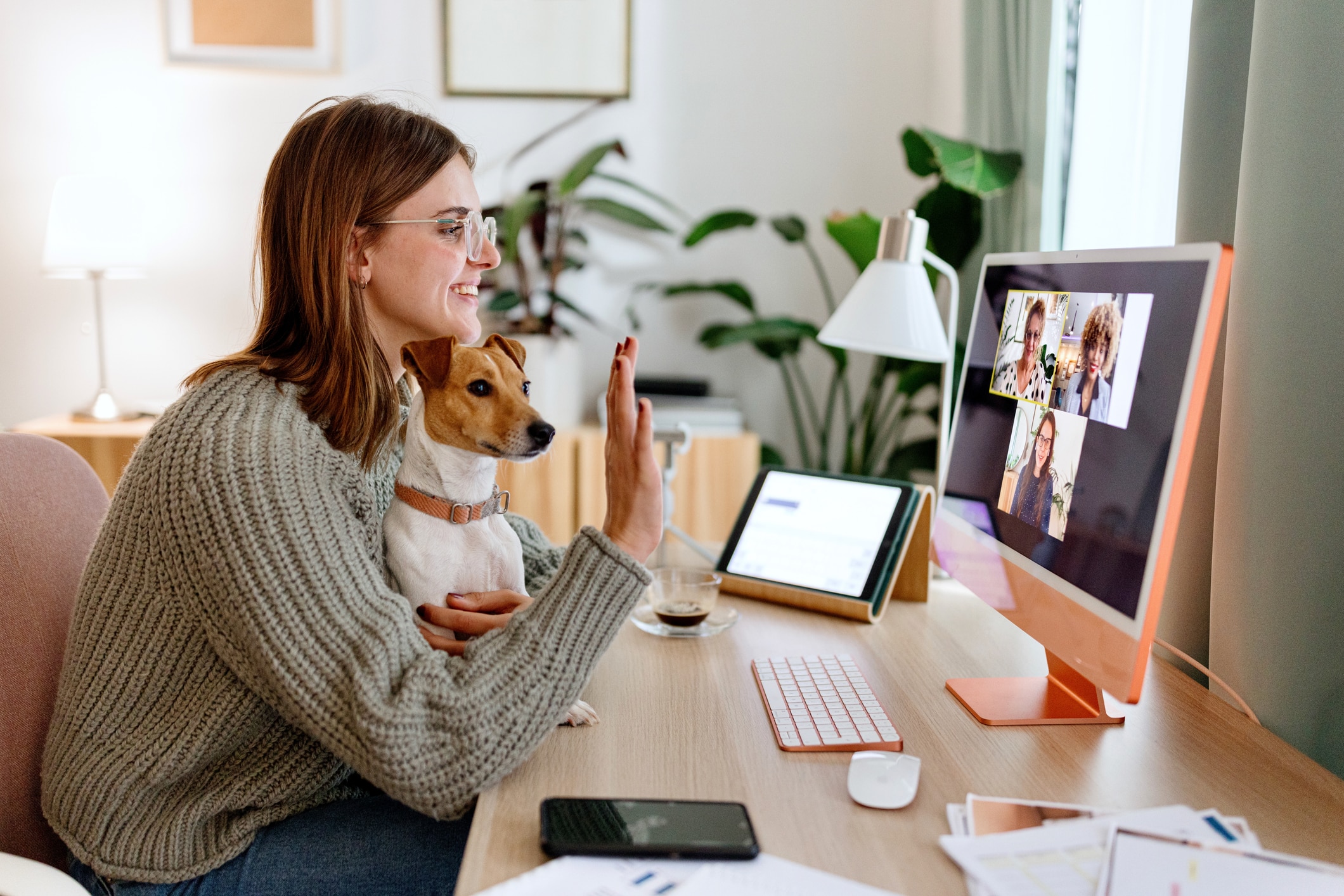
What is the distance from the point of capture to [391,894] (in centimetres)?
104

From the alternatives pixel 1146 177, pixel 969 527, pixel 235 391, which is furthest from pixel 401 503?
Answer: pixel 1146 177

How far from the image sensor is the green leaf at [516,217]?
281cm

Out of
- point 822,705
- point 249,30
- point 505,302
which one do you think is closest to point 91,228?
point 249,30

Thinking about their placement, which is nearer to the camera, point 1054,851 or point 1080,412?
point 1054,851

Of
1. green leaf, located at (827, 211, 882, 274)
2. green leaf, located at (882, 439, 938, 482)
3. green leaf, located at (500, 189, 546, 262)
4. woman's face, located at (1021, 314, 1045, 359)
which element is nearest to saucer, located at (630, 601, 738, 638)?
woman's face, located at (1021, 314, 1045, 359)

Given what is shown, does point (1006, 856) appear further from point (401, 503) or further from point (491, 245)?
point (491, 245)

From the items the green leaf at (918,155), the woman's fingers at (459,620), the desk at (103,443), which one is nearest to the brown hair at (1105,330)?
the woman's fingers at (459,620)

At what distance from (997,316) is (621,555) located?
56 cm

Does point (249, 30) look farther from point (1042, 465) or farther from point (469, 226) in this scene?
point (1042, 465)

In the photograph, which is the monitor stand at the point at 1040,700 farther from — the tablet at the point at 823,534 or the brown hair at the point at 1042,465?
the tablet at the point at 823,534

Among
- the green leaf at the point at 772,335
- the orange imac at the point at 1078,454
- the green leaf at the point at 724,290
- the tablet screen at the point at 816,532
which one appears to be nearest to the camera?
the orange imac at the point at 1078,454

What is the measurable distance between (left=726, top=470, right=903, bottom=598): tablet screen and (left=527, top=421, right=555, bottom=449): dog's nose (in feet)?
1.65

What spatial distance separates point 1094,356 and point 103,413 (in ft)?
9.47

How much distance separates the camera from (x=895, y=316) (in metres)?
1.55
